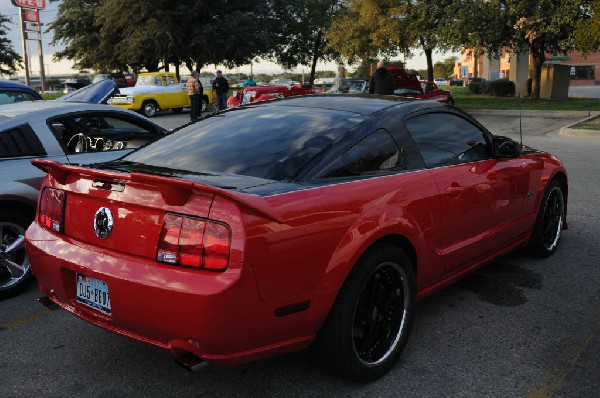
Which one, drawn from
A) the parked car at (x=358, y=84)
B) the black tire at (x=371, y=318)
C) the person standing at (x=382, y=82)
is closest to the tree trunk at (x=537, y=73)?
the parked car at (x=358, y=84)

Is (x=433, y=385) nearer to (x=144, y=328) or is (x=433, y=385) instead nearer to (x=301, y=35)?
(x=144, y=328)

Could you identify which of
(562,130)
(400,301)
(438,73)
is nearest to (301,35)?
(562,130)

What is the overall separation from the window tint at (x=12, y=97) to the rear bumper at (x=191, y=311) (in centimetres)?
684

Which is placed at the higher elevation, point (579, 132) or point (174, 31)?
point (174, 31)

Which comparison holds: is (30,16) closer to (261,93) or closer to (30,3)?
(30,3)

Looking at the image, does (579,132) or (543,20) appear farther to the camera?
(543,20)

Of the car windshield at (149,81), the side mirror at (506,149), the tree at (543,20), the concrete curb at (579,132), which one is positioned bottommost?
the concrete curb at (579,132)

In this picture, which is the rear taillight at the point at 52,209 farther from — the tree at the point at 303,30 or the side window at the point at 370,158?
the tree at the point at 303,30

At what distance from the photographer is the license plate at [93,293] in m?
2.83

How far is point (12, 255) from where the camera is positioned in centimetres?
446

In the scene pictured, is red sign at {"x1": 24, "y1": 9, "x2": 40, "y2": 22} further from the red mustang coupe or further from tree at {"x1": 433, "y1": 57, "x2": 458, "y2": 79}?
tree at {"x1": 433, "y1": 57, "x2": 458, "y2": 79}

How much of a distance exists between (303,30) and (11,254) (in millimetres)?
44520

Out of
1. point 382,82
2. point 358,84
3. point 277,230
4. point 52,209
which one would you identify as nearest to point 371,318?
point 277,230

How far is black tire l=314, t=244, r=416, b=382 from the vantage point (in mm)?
2879
